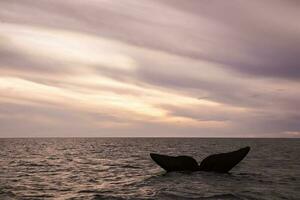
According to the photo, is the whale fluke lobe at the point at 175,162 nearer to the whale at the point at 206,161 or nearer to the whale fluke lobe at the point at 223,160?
the whale at the point at 206,161

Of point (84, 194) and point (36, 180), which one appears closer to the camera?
point (84, 194)

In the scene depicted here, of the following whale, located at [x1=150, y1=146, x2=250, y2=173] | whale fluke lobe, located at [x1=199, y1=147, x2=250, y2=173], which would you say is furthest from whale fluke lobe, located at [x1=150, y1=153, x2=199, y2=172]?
whale fluke lobe, located at [x1=199, y1=147, x2=250, y2=173]

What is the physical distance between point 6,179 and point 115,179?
7.52m

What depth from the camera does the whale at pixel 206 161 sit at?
1211 inches

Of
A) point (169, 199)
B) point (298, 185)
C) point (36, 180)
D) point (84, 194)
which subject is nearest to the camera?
point (169, 199)

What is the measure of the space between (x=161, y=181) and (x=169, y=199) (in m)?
6.93

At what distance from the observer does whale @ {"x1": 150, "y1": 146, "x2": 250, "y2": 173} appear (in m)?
30.8

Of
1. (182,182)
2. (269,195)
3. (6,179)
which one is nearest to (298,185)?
(269,195)

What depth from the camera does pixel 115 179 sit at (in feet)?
90.5

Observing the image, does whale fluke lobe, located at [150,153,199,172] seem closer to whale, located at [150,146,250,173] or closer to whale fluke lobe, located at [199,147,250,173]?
whale, located at [150,146,250,173]

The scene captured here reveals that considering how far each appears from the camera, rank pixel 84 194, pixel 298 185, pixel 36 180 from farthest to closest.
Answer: pixel 36 180 < pixel 298 185 < pixel 84 194

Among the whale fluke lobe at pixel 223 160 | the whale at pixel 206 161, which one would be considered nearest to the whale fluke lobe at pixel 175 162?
the whale at pixel 206 161

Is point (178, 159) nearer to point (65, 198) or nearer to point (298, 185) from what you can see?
point (298, 185)

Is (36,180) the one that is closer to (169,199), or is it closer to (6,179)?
(6,179)
